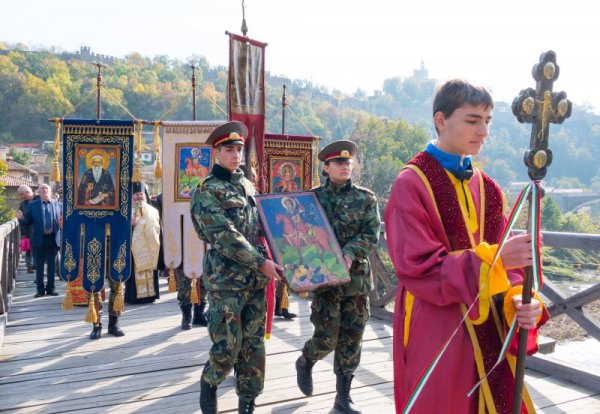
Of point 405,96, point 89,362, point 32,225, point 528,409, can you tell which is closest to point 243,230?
point 528,409

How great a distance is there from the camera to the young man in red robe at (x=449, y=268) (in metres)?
2.08

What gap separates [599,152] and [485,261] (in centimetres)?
13818

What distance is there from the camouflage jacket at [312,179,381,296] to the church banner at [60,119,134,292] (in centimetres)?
278


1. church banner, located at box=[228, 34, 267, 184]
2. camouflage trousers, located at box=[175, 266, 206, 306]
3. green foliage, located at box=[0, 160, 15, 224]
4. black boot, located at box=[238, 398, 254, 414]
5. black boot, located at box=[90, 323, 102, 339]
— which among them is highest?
church banner, located at box=[228, 34, 267, 184]

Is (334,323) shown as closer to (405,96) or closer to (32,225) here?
(32,225)

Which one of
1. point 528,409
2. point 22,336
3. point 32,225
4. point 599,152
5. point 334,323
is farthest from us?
point 599,152

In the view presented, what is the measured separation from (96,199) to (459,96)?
4865 millimetres

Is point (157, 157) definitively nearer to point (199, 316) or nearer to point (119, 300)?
point (119, 300)

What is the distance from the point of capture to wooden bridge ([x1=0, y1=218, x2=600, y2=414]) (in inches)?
173

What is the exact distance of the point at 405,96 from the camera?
192 meters

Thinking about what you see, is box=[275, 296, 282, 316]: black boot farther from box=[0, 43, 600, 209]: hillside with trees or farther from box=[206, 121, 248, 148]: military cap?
box=[0, 43, 600, 209]: hillside with trees

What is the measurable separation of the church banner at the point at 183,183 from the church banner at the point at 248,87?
38.1 inches

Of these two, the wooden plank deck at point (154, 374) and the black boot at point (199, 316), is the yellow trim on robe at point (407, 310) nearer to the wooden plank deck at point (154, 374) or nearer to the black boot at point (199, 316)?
the wooden plank deck at point (154, 374)

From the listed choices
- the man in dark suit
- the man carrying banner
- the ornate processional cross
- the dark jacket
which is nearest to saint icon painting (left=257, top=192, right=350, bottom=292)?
the ornate processional cross
